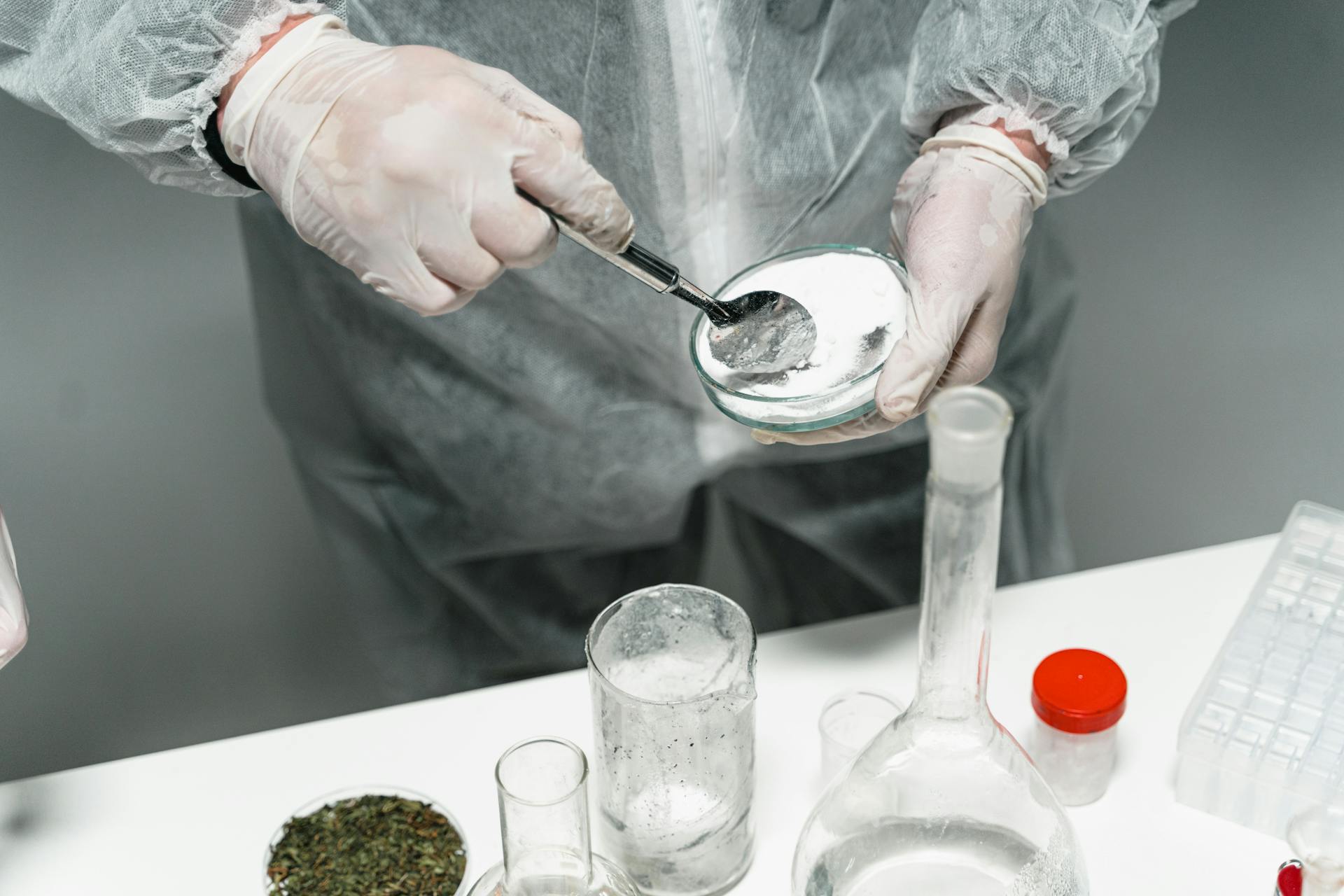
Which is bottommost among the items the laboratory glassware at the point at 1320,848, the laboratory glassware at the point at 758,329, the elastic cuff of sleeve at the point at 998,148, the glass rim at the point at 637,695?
the laboratory glassware at the point at 1320,848

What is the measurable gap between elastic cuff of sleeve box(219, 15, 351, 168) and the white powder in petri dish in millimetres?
342

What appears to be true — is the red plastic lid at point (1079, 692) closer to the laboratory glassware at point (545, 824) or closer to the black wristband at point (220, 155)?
the laboratory glassware at point (545, 824)

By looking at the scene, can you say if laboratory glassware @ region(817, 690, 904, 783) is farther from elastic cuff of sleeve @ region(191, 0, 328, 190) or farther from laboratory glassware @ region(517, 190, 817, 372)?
elastic cuff of sleeve @ region(191, 0, 328, 190)

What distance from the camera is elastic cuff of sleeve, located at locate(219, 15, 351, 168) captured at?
2.88 ft

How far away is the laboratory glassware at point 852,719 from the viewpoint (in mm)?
880

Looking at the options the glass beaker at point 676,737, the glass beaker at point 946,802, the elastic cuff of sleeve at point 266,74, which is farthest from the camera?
the elastic cuff of sleeve at point 266,74

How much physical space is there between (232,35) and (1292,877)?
86cm

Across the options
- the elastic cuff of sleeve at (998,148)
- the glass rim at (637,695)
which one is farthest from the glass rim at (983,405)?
the elastic cuff of sleeve at (998,148)

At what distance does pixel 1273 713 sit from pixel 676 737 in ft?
1.32

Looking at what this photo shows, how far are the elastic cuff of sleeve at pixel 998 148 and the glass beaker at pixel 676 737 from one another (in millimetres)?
420

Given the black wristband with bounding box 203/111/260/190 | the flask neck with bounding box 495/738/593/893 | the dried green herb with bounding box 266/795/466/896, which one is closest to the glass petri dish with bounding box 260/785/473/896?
the dried green herb with bounding box 266/795/466/896

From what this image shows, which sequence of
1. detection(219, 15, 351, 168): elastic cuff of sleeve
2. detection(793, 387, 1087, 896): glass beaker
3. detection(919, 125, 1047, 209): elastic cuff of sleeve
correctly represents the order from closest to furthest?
detection(793, 387, 1087, 896): glass beaker < detection(219, 15, 351, 168): elastic cuff of sleeve < detection(919, 125, 1047, 209): elastic cuff of sleeve

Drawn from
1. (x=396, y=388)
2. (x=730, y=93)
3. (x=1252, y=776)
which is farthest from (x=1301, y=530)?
(x=396, y=388)

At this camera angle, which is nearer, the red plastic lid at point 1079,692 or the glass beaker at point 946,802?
the glass beaker at point 946,802
